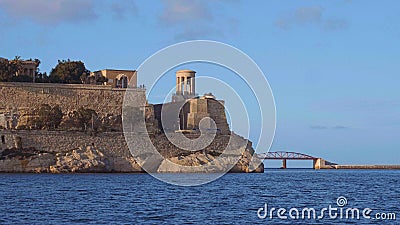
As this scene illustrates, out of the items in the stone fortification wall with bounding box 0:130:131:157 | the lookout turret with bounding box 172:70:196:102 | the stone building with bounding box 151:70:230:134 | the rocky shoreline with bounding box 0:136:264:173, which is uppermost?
the lookout turret with bounding box 172:70:196:102

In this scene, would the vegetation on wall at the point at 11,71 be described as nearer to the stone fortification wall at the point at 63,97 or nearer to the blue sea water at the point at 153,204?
the stone fortification wall at the point at 63,97

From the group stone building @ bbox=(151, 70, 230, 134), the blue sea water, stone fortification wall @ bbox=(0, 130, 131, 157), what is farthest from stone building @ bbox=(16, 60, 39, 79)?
the blue sea water

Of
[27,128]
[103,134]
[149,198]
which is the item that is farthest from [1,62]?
[149,198]

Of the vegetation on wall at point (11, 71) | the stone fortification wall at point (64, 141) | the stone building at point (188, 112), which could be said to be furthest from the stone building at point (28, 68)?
the stone fortification wall at point (64, 141)

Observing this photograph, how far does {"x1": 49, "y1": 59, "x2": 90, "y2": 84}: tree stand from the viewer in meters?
64.7

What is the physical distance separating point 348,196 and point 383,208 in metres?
6.52

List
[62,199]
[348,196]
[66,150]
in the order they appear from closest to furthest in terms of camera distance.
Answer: [62,199], [348,196], [66,150]

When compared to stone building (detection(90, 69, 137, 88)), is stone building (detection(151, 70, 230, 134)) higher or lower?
lower

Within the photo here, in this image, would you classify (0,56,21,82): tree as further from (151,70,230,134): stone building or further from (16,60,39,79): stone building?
(151,70,230,134): stone building

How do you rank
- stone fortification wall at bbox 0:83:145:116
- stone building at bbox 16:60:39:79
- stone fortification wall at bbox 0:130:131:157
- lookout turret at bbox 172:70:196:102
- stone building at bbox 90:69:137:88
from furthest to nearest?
lookout turret at bbox 172:70:196:102, stone building at bbox 90:69:137:88, stone building at bbox 16:60:39:79, stone fortification wall at bbox 0:83:145:116, stone fortification wall at bbox 0:130:131:157

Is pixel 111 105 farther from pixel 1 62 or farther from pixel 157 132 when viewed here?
pixel 1 62

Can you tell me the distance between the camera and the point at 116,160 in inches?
2157

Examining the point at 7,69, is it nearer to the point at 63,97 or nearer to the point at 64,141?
the point at 63,97

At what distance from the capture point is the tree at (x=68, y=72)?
64.7 meters
